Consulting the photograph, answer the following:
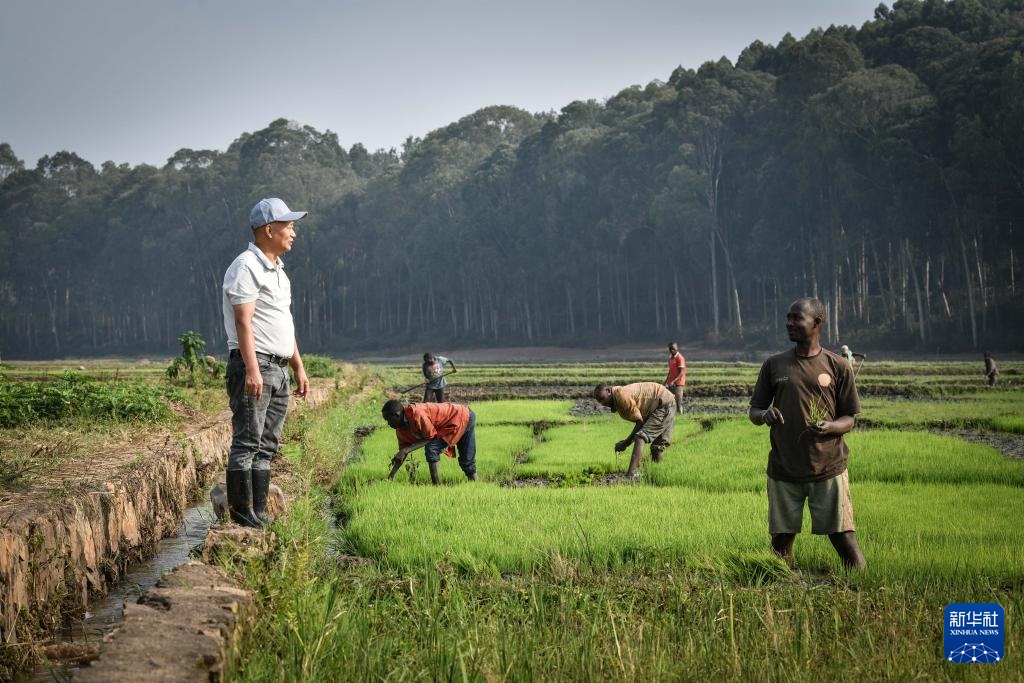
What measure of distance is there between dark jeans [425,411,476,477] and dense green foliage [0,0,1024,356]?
3222 cm

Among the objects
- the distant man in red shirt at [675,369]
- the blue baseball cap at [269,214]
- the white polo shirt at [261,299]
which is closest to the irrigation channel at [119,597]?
the white polo shirt at [261,299]

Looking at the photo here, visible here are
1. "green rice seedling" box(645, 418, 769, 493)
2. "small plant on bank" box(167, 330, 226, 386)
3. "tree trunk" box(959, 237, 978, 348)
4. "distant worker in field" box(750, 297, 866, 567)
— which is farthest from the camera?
"tree trunk" box(959, 237, 978, 348)

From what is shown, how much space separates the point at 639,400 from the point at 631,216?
45.3m

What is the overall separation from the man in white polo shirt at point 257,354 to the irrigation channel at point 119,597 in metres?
0.48

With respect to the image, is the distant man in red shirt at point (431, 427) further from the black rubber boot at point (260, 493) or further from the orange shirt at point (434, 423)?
the black rubber boot at point (260, 493)

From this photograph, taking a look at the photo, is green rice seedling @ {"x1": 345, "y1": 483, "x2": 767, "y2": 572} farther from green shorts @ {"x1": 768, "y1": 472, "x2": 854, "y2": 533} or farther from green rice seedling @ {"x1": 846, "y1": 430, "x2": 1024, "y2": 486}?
green rice seedling @ {"x1": 846, "y1": 430, "x2": 1024, "y2": 486}

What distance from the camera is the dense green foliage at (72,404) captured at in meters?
10.0

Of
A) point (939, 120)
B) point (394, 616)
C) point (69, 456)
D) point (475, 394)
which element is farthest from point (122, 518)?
point (939, 120)

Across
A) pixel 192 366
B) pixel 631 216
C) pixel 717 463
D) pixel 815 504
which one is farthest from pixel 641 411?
pixel 631 216

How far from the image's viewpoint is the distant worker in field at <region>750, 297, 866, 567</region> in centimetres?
548

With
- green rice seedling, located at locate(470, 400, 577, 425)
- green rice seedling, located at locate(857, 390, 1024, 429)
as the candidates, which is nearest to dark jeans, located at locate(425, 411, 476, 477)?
green rice seedling, located at locate(470, 400, 577, 425)

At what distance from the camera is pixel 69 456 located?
26.6 feet

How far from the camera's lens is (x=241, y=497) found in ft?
19.3

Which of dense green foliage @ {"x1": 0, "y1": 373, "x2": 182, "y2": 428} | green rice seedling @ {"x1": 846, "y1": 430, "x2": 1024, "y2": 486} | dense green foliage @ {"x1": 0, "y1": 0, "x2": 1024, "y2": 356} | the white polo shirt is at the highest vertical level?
dense green foliage @ {"x1": 0, "y1": 0, "x2": 1024, "y2": 356}
